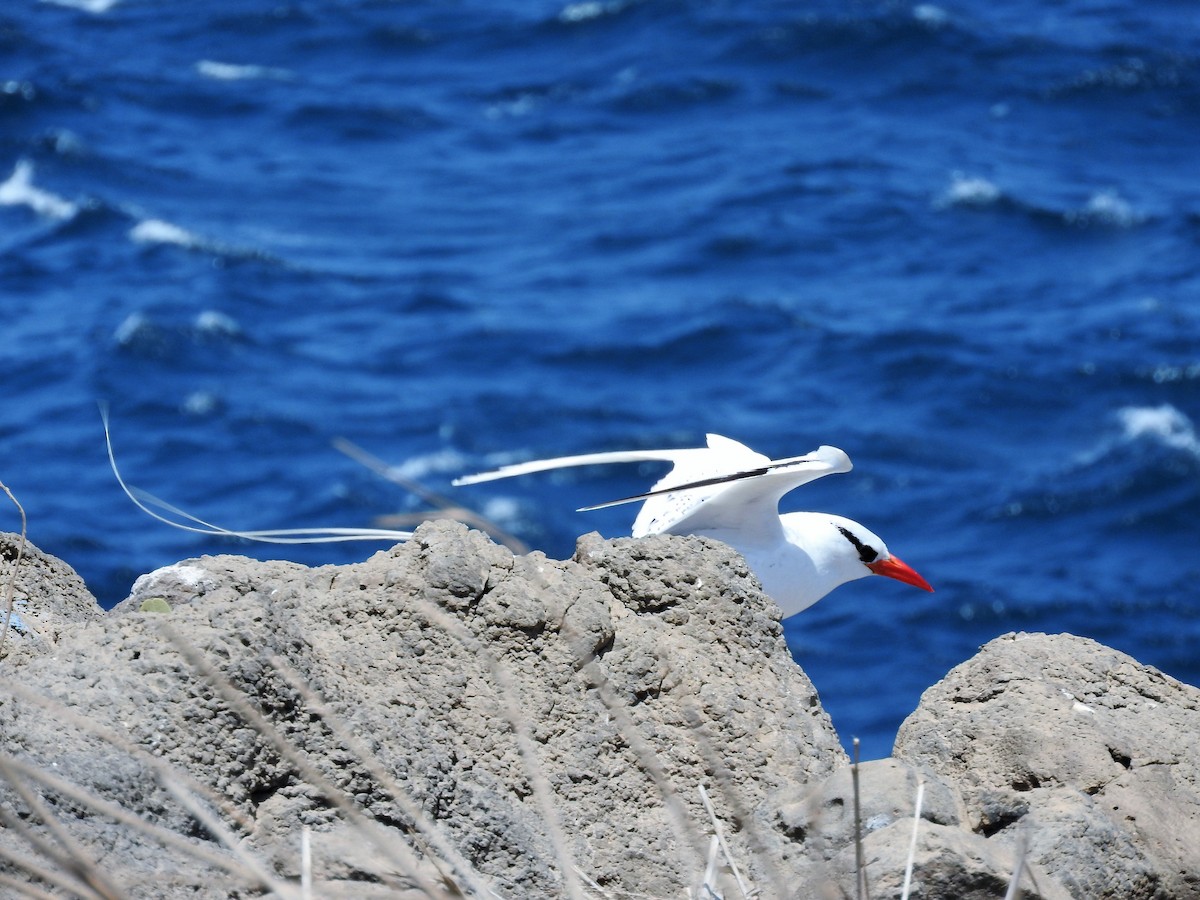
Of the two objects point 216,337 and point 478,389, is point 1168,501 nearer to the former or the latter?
point 478,389

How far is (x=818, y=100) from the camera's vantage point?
31.9 m

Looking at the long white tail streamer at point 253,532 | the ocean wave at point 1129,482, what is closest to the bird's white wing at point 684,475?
the long white tail streamer at point 253,532

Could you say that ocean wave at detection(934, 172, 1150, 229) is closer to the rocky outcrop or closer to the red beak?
the red beak

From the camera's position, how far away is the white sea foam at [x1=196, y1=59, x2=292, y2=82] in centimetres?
3441

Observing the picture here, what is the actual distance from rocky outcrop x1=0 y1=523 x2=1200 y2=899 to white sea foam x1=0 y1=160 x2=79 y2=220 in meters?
23.3

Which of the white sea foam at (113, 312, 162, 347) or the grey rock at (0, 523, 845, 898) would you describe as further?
the white sea foam at (113, 312, 162, 347)

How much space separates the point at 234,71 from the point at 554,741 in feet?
107

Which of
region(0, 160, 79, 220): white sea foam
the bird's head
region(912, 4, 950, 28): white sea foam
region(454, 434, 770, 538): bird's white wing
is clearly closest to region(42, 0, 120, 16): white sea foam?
region(0, 160, 79, 220): white sea foam

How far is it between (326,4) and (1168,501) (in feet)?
81.7

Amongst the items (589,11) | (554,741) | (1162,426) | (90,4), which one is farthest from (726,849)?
(90,4)

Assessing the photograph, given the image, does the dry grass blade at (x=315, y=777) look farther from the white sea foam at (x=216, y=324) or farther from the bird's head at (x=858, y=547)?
the white sea foam at (x=216, y=324)

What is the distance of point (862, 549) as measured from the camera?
311 inches

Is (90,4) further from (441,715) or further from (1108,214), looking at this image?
(441,715)

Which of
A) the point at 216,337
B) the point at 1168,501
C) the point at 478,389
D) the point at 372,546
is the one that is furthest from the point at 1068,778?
the point at 216,337
